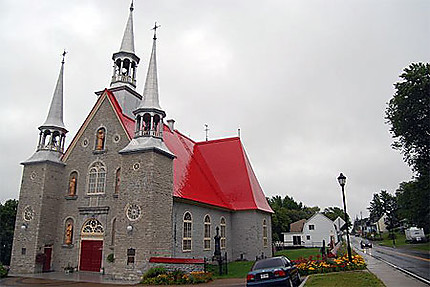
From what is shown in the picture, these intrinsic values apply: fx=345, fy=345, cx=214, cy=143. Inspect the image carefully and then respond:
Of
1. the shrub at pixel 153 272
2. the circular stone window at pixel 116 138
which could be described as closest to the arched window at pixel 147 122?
the circular stone window at pixel 116 138

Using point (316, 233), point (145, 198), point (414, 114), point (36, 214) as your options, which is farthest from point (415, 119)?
point (316, 233)

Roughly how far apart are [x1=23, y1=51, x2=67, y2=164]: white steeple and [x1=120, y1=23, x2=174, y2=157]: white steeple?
7312mm

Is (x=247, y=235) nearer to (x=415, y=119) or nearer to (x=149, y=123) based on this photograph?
(x=149, y=123)

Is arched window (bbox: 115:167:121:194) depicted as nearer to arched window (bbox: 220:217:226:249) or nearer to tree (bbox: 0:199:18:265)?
arched window (bbox: 220:217:226:249)

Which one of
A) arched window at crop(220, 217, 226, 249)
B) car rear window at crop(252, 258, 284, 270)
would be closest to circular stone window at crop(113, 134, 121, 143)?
arched window at crop(220, 217, 226, 249)

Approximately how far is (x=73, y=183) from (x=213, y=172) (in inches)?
508

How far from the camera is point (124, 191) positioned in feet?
64.7

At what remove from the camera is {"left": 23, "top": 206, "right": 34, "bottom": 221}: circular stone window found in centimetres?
2289

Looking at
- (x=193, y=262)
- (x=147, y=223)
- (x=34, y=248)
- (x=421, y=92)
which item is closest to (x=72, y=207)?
(x=34, y=248)

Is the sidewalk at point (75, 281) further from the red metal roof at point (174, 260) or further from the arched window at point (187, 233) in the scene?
the arched window at point (187, 233)

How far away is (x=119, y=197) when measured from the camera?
1984 centimetres

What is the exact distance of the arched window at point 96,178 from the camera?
23.1 metres

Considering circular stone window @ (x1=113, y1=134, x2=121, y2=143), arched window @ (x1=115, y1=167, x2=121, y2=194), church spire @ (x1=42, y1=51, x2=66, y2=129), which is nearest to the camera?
arched window @ (x1=115, y1=167, x2=121, y2=194)

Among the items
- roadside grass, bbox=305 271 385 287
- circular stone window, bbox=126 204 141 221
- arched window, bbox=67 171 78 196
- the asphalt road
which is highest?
arched window, bbox=67 171 78 196
